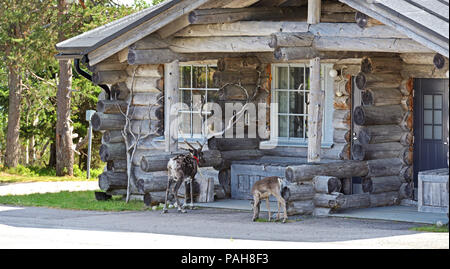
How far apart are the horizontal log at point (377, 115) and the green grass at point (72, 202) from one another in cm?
444

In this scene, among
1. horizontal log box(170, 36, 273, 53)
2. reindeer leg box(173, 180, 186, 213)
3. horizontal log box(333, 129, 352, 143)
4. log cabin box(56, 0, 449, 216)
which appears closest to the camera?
log cabin box(56, 0, 449, 216)

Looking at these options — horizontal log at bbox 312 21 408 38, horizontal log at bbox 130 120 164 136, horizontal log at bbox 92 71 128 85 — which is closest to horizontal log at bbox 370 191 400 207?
horizontal log at bbox 312 21 408 38

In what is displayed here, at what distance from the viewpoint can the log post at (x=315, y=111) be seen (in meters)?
15.7

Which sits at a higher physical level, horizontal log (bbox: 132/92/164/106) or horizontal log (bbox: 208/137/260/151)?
horizontal log (bbox: 132/92/164/106)

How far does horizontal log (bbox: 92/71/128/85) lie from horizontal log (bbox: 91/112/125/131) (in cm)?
69

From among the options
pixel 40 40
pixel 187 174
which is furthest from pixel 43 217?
pixel 40 40

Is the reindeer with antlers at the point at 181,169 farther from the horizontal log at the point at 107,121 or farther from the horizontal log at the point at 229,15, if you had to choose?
the horizontal log at the point at 107,121

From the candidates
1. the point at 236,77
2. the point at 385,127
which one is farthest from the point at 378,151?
the point at 236,77

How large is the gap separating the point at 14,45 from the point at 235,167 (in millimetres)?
12605

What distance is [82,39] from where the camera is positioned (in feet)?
65.9

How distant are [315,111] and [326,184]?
129 centimetres

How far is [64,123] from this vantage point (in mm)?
28359

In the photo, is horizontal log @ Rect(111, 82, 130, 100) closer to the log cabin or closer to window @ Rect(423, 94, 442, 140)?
the log cabin

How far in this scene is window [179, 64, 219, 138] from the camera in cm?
1928
